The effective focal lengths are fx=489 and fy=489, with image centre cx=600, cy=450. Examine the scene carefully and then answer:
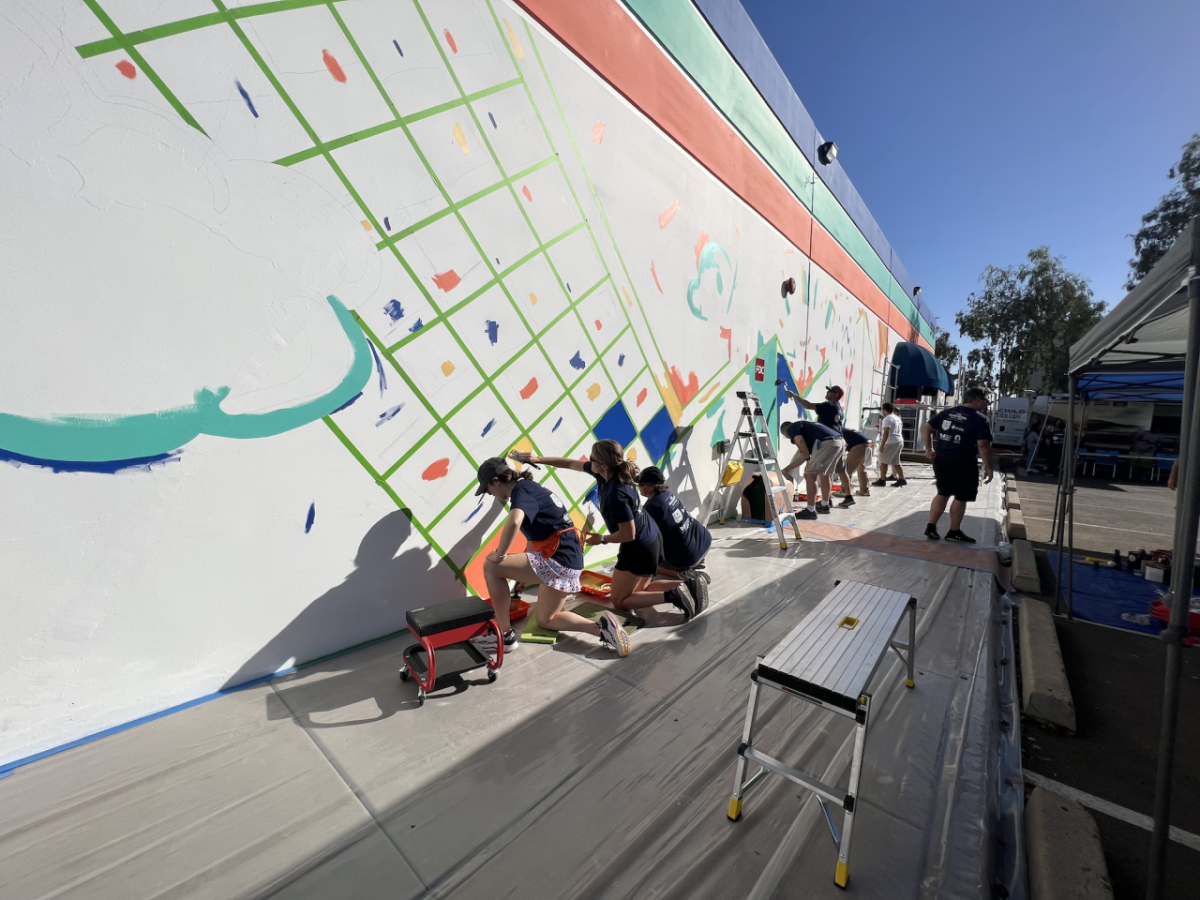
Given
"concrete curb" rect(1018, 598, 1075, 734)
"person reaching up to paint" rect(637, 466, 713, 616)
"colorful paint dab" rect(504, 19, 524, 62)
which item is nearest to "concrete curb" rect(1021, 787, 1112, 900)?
"concrete curb" rect(1018, 598, 1075, 734)

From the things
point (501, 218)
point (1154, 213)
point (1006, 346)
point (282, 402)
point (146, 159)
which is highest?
A: point (1154, 213)

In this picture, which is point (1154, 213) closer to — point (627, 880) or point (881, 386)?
point (881, 386)

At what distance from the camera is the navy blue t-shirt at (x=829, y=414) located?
6395 mm

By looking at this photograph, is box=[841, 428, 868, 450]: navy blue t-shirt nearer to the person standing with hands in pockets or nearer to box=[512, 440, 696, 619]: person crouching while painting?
the person standing with hands in pockets

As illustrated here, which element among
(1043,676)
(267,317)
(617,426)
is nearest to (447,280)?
(267,317)

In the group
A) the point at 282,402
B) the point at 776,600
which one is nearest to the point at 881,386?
the point at 776,600

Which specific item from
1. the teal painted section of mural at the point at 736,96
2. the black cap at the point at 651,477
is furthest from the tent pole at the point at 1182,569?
the teal painted section of mural at the point at 736,96

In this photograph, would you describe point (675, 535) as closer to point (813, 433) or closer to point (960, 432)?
point (960, 432)

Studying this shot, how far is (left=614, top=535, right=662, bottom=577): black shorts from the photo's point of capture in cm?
315

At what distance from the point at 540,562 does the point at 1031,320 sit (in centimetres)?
2714

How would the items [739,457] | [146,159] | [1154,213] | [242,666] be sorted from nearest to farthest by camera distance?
1. [146,159]
2. [242,666]
3. [739,457]
4. [1154,213]

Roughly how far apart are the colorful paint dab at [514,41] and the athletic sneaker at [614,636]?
352 centimetres

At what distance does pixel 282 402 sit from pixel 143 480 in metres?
0.59

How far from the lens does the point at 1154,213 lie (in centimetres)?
1898
